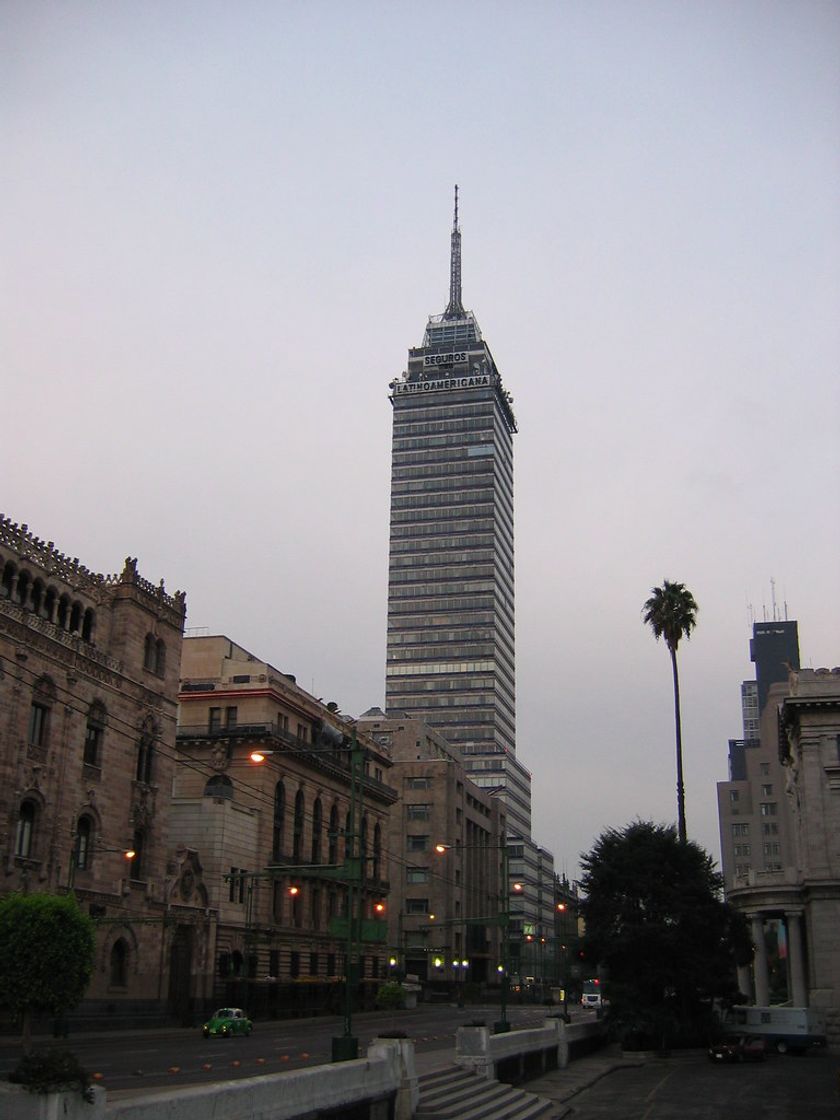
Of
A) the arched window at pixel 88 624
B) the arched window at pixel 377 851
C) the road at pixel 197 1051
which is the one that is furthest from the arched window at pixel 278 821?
the arched window at pixel 88 624

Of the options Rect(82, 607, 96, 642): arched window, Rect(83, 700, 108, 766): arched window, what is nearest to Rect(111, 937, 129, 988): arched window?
Rect(83, 700, 108, 766): arched window

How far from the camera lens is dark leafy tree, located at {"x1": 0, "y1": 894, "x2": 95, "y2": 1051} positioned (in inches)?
1346

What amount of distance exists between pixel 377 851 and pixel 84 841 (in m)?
48.3

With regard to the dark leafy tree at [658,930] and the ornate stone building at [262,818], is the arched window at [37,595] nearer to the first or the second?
the ornate stone building at [262,818]

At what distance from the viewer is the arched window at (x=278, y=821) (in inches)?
3162

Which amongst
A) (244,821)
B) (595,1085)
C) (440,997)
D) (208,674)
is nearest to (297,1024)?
(244,821)

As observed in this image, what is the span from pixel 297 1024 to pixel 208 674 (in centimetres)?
2874

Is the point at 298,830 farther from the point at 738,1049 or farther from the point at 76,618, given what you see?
the point at 738,1049

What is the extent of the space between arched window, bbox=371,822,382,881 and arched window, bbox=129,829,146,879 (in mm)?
41202

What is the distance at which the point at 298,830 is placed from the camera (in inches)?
3359

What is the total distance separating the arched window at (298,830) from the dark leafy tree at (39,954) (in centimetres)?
4934

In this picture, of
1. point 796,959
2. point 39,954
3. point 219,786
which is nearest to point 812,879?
point 796,959

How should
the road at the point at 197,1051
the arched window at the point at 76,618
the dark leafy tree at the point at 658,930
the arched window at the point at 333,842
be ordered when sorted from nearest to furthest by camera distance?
the road at the point at 197,1051, the dark leafy tree at the point at 658,930, the arched window at the point at 76,618, the arched window at the point at 333,842

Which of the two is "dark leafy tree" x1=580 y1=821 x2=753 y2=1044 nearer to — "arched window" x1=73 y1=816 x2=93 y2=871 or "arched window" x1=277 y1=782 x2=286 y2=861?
"arched window" x1=73 y1=816 x2=93 y2=871
